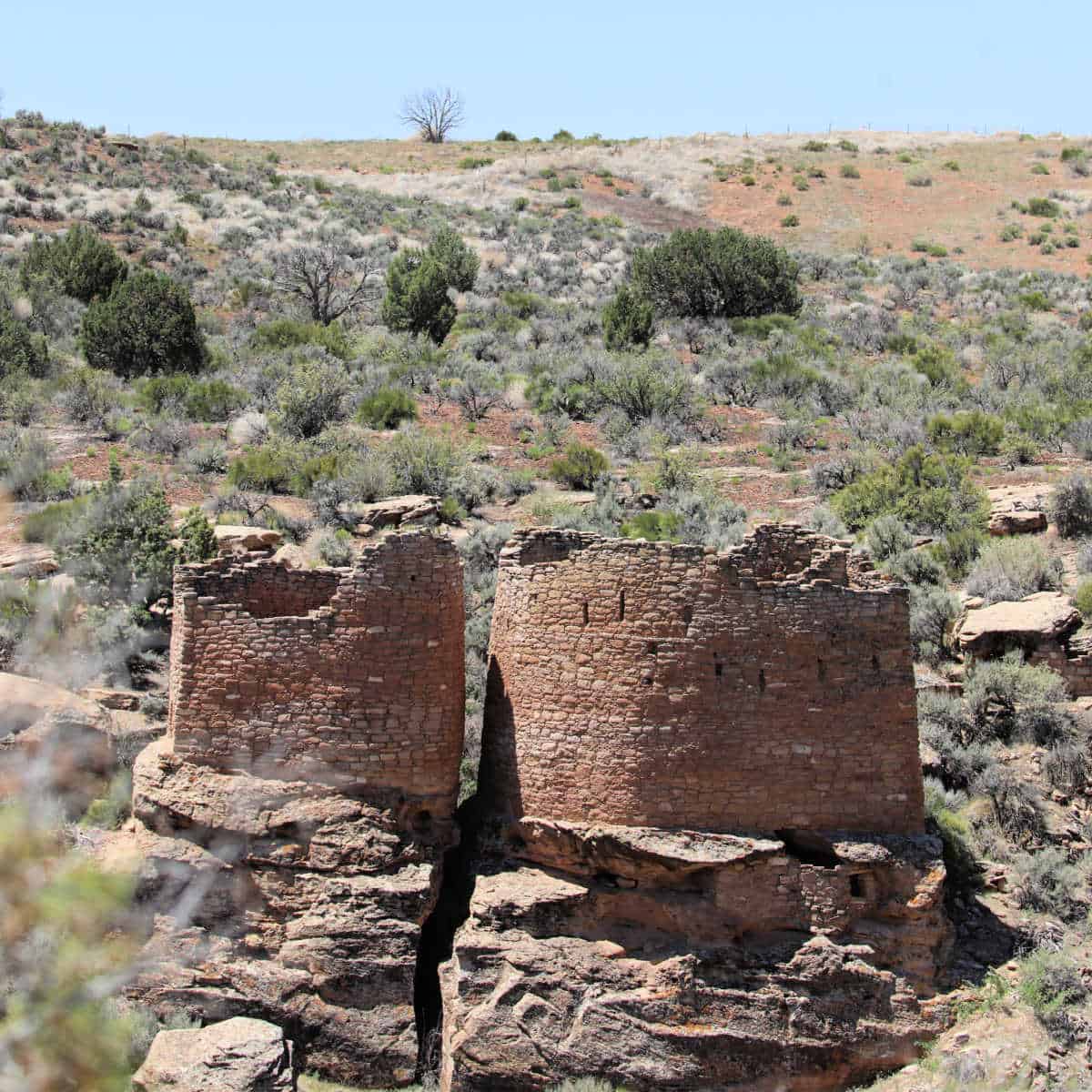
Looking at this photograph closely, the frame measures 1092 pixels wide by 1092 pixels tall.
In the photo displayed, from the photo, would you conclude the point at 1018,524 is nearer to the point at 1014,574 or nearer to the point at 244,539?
the point at 1014,574

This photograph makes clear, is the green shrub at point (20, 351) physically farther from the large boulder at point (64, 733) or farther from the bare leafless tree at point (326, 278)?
the large boulder at point (64, 733)

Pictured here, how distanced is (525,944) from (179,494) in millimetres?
13416

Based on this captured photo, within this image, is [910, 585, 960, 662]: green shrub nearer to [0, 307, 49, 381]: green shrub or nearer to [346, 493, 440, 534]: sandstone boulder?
[346, 493, 440, 534]: sandstone boulder

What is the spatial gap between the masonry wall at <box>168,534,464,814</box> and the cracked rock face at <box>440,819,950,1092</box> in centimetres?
135

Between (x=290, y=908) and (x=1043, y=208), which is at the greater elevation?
(x=1043, y=208)

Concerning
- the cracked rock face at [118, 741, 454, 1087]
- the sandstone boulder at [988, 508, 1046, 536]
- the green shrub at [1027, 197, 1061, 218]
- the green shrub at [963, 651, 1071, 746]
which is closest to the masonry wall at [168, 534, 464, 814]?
the cracked rock face at [118, 741, 454, 1087]

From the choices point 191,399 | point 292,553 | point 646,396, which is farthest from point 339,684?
point 646,396

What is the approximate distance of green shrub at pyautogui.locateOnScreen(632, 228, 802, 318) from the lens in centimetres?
4281

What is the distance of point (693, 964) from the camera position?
494 inches

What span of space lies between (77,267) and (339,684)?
96.1ft

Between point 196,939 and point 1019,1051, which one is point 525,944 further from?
point 1019,1051

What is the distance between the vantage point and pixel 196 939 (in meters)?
12.7

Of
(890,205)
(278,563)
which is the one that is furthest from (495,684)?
(890,205)

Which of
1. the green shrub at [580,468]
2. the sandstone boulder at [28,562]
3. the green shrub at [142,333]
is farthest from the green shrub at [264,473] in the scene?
the green shrub at [142,333]
